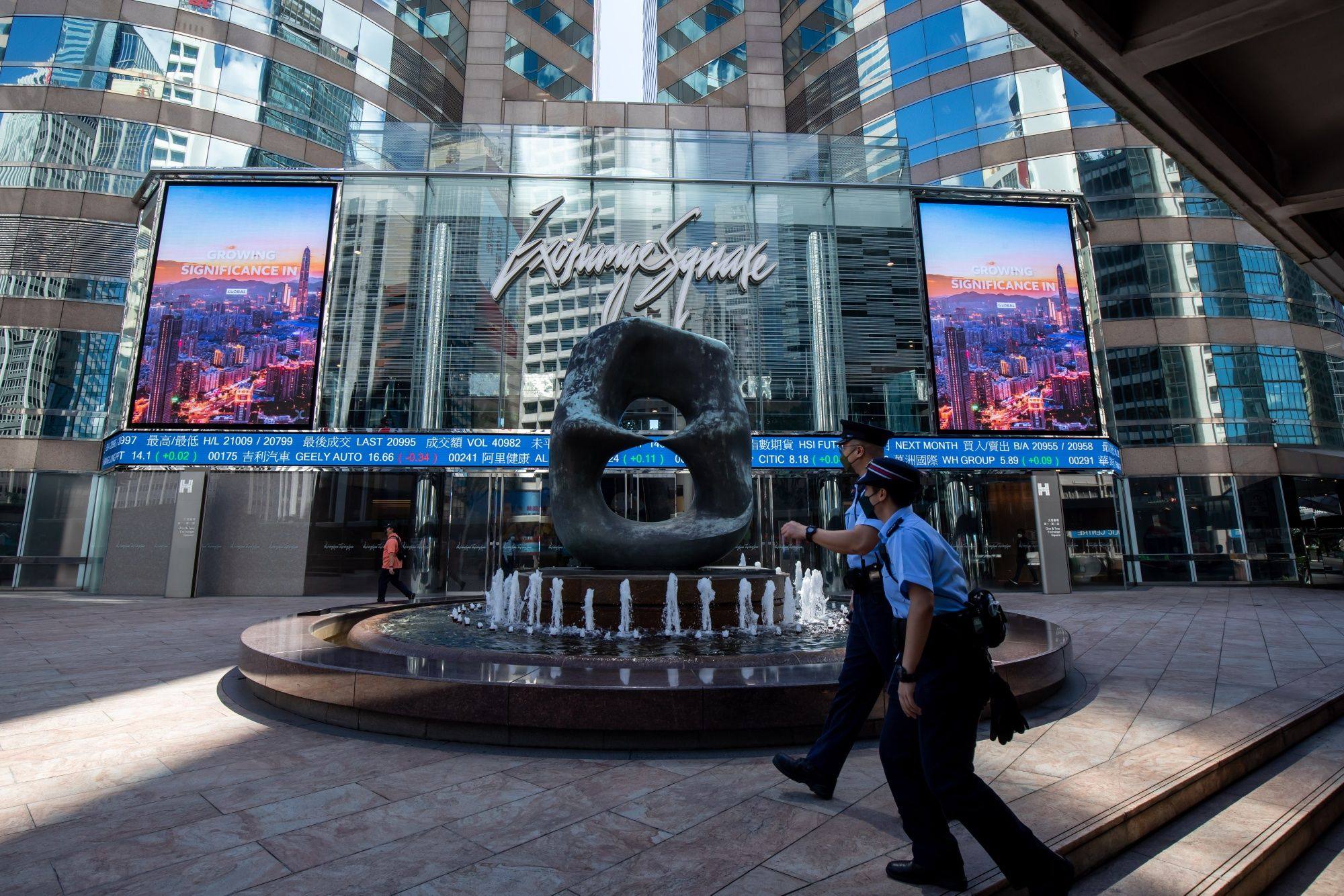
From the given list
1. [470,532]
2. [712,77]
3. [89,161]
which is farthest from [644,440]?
[712,77]

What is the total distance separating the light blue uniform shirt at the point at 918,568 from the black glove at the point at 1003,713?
1.02 ft

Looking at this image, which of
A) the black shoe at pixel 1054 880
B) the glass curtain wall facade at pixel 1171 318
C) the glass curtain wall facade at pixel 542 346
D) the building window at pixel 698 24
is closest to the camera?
the black shoe at pixel 1054 880

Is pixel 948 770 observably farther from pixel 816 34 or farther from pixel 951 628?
pixel 816 34

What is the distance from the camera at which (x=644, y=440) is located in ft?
25.9

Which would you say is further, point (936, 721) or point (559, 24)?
point (559, 24)

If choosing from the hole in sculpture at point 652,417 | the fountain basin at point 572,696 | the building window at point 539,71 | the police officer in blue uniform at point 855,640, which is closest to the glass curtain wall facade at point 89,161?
the building window at point 539,71

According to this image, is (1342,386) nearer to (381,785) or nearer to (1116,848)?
(1116,848)

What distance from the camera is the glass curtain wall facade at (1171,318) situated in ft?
67.3

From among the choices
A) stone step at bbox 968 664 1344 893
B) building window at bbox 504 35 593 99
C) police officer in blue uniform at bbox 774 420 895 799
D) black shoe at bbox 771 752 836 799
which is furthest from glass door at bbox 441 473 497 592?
building window at bbox 504 35 593 99

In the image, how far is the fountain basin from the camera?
14.5ft

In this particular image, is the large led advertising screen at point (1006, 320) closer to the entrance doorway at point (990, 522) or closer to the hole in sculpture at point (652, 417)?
the entrance doorway at point (990, 522)

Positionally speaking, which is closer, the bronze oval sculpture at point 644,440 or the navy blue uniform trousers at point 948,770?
the navy blue uniform trousers at point 948,770

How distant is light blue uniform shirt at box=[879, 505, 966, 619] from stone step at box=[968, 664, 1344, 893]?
3.47 feet

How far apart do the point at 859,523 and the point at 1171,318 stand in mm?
24223
